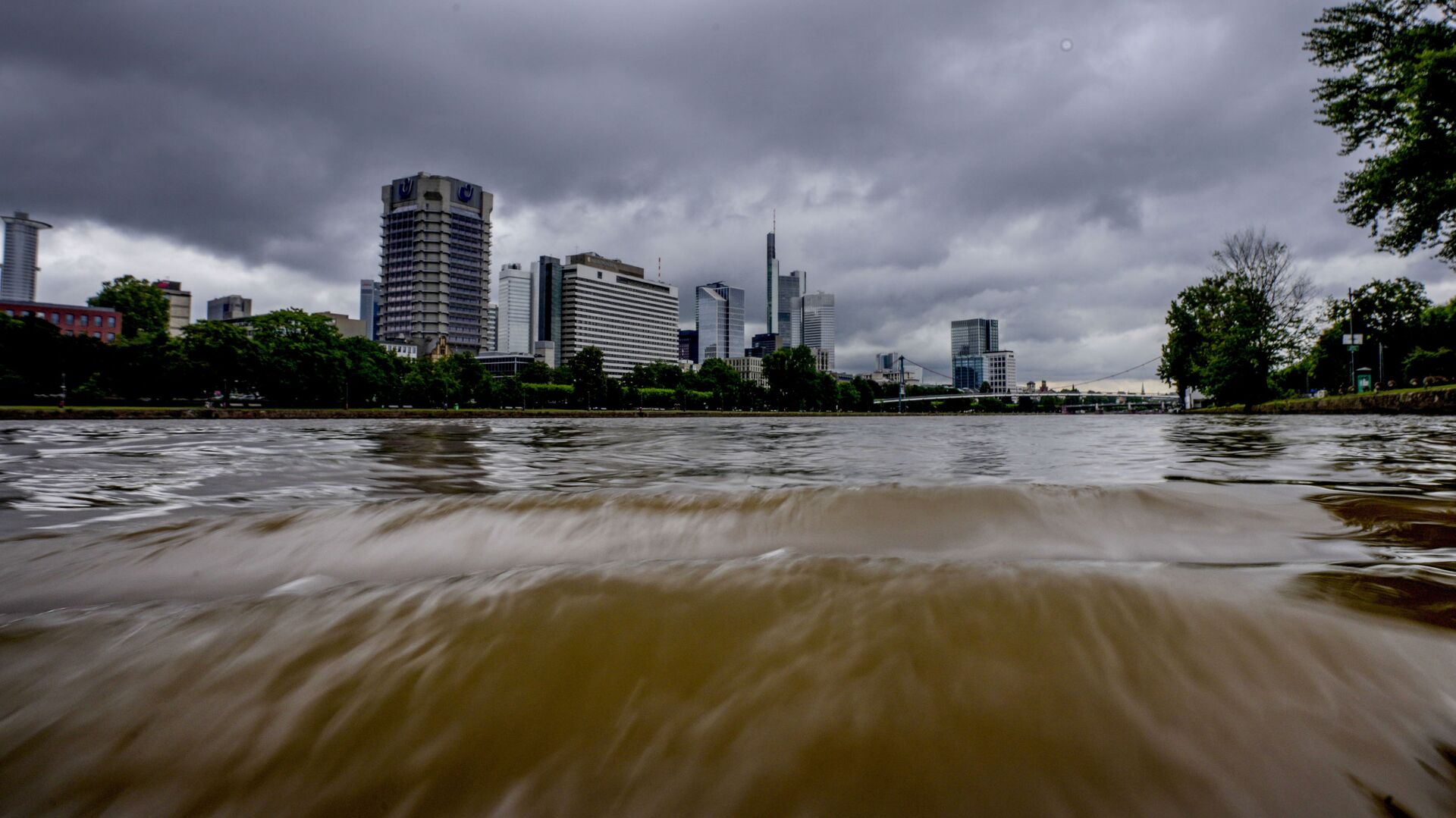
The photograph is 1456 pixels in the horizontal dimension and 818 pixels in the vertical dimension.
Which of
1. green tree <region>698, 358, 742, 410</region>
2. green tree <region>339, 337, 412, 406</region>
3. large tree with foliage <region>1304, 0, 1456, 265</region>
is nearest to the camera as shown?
large tree with foliage <region>1304, 0, 1456, 265</region>

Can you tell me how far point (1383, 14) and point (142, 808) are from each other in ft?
85.7

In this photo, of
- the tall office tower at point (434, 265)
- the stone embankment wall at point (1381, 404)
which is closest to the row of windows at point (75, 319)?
the tall office tower at point (434, 265)

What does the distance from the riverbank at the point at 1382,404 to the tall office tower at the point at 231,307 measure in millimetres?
219030

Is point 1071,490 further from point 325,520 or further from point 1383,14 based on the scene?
point 1383,14

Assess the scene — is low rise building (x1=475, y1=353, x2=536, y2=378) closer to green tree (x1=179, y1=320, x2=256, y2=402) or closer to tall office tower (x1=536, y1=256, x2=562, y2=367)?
tall office tower (x1=536, y1=256, x2=562, y2=367)

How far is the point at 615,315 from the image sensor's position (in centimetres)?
17600

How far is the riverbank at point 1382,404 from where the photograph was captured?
65.6ft

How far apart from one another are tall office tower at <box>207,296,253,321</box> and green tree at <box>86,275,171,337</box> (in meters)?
114

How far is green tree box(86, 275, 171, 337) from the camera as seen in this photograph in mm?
74500

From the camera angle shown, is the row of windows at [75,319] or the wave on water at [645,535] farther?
the row of windows at [75,319]

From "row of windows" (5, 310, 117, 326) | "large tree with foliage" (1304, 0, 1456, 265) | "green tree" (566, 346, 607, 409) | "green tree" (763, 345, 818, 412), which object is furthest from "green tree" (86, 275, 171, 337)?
"large tree with foliage" (1304, 0, 1456, 265)

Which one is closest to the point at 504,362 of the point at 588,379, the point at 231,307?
the point at 588,379

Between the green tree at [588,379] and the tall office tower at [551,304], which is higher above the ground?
the tall office tower at [551,304]

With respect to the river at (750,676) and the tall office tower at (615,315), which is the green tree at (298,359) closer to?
the river at (750,676)
